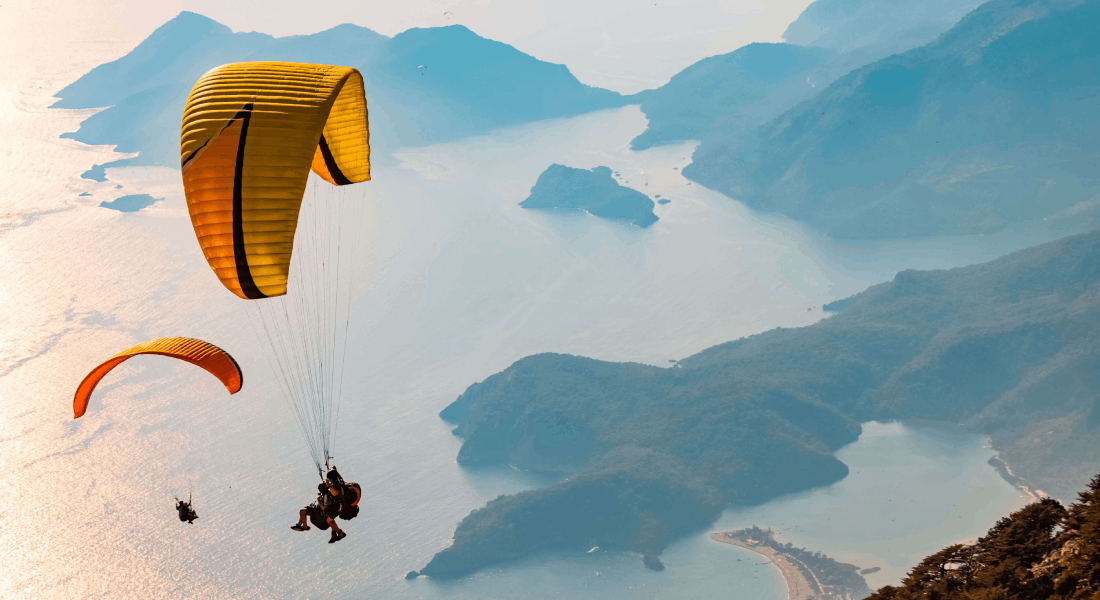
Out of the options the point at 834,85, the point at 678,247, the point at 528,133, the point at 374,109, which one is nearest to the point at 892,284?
the point at 678,247

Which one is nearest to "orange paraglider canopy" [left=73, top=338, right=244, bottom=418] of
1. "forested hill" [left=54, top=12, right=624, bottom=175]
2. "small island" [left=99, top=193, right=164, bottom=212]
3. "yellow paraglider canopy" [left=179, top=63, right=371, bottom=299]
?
"yellow paraglider canopy" [left=179, top=63, right=371, bottom=299]

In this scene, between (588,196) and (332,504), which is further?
(588,196)

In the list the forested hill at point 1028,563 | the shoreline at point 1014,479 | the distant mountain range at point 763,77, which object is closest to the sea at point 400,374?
the shoreline at point 1014,479

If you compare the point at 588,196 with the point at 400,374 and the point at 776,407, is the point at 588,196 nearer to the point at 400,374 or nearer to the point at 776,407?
the point at 400,374

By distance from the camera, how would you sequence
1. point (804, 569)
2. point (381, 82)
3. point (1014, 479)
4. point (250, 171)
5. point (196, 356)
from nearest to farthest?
point (250, 171)
point (196, 356)
point (804, 569)
point (1014, 479)
point (381, 82)

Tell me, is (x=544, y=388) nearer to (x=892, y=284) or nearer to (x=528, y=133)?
(x=892, y=284)

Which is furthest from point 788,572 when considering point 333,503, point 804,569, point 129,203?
point 129,203
